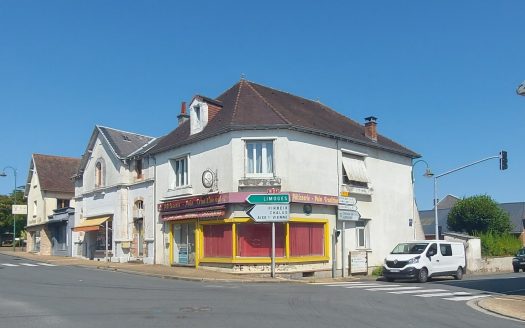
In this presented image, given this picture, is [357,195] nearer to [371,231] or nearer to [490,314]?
[371,231]

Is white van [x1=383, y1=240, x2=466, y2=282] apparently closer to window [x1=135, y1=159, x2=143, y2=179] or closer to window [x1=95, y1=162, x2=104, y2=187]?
window [x1=135, y1=159, x2=143, y2=179]

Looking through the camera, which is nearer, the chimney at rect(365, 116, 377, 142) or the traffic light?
the traffic light

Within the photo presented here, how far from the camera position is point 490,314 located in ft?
46.2

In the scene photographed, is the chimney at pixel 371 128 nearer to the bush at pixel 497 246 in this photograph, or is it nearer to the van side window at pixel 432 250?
the van side window at pixel 432 250

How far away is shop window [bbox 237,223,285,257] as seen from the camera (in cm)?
2536

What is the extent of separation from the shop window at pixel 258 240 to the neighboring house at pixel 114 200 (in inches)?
303

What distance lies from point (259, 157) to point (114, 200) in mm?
12359

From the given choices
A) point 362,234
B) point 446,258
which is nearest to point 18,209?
point 362,234

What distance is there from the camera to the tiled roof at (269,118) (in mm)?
26281

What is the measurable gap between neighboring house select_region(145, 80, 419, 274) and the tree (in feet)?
79.3

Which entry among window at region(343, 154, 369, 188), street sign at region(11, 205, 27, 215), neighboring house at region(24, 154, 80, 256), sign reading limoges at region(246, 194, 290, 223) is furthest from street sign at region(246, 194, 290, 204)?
street sign at region(11, 205, 27, 215)

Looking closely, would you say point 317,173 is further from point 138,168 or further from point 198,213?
point 138,168

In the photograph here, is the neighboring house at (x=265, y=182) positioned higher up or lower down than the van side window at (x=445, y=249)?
higher up

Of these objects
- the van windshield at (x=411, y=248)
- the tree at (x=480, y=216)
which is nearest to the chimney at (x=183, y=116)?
the van windshield at (x=411, y=248)
